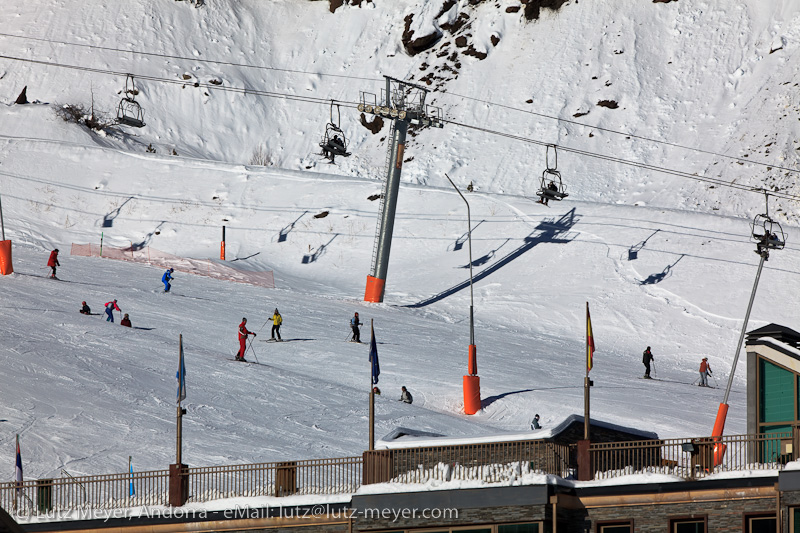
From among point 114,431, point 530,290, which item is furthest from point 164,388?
point 530,290

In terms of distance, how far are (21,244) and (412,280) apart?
1846 cm

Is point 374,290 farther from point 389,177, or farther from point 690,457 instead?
point 690,457

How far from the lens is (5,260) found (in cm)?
5191

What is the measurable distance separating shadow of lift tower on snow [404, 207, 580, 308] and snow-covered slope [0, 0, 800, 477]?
0.15 m

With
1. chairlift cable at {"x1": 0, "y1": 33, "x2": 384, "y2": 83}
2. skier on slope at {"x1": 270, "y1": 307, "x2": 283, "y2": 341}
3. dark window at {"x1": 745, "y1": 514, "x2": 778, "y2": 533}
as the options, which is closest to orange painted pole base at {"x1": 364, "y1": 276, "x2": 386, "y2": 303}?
skier on slope at {"x1": 270, "y1": 307, "x2": 283, "y2": 341}

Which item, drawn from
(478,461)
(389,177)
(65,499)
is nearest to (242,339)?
(65,499)

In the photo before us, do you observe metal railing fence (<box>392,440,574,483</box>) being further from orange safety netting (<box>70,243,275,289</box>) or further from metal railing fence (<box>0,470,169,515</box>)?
orange safety netting (<box>70,243,275,289</box>)

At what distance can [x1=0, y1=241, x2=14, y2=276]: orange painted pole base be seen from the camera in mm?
51750

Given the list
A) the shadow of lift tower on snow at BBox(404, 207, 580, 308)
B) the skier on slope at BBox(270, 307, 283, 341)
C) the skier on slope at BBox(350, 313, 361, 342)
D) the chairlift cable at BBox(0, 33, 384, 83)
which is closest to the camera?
the skier on slope at BBox(270, 307, 283, 341)

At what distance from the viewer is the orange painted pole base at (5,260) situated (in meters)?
51.8

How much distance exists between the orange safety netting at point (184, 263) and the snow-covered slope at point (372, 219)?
1869 millimetres

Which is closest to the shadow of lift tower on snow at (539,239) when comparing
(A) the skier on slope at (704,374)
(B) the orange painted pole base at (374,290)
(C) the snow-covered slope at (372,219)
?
(C) the snow-covered slope at (372,219)

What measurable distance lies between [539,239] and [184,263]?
17.0 metres

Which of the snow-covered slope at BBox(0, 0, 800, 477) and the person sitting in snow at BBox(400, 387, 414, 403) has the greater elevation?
the snow-covered slope at BBox(0, 0, 800, 477)
